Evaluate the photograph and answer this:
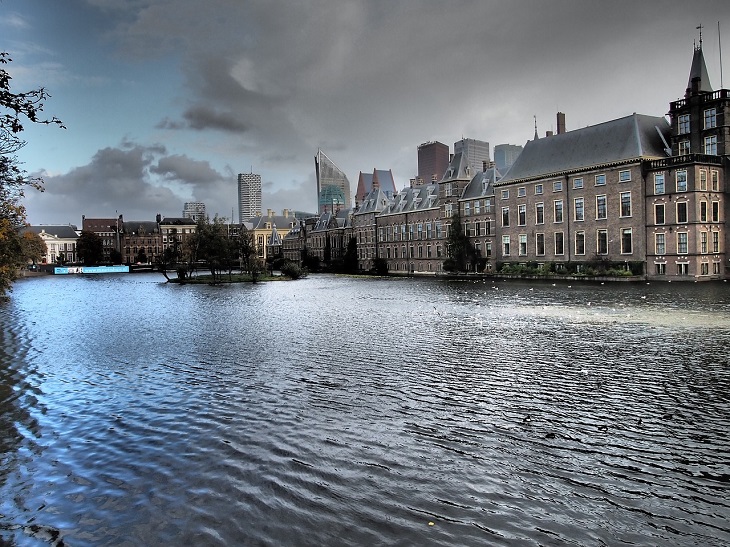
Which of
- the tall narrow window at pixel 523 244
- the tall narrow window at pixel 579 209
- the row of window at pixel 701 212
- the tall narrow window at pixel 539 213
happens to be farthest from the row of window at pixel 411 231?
the row of window at pixel 701 212

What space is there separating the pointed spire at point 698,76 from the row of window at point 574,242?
1699 centimetres

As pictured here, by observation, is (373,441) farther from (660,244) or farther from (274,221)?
(274,221)

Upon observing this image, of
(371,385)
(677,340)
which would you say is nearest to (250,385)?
(371,385)

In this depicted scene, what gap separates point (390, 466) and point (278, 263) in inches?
5067

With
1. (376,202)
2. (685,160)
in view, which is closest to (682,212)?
(685,160)

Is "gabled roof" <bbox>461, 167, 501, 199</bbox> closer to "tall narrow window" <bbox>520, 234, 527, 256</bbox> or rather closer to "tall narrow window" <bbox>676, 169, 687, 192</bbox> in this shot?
"tall narrow window" <bbox>520, 234, 527, 256</bbox>

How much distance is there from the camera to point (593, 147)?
67562mm

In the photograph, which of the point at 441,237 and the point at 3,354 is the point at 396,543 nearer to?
the point at 3,354

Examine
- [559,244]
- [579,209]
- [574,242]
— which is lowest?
[559,244]

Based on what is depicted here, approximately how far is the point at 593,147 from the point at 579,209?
26.1ft

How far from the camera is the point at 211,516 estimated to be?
25.8 ft

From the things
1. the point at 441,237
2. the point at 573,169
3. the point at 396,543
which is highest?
the point at 573,169

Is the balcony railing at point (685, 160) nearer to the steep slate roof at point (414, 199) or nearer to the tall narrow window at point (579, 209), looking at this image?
the tall narrow window at point (579, 209)

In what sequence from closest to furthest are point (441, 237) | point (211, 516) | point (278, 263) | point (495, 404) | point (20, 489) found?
point (211, 516) < point (20, 489) < point (495, 404) < point (441, 237) < point (278, 263)
